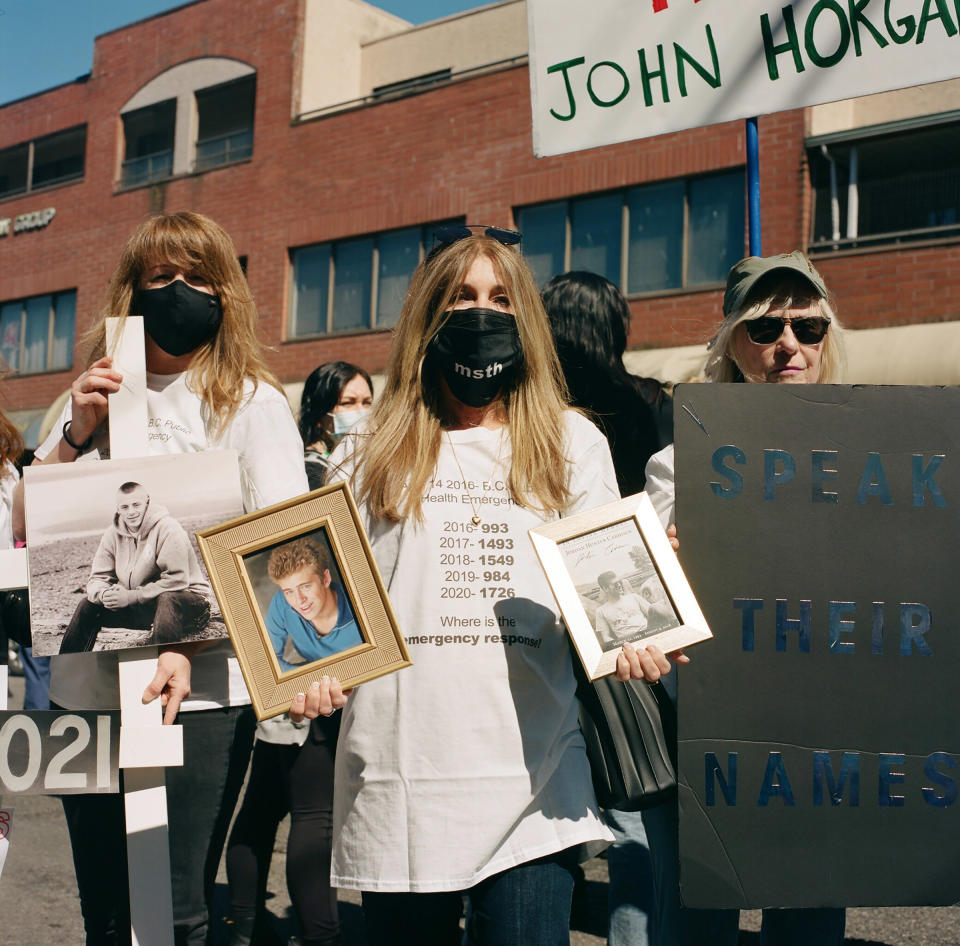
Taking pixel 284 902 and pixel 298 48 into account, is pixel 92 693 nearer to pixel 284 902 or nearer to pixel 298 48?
pixel 284 902

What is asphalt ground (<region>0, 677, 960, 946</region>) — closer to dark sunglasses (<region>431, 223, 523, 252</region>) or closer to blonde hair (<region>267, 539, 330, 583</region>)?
blonde hair (<region>267, 539, 330, 583</region>)

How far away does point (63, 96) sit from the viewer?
961 inches

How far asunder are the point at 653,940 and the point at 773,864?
788 millimetres

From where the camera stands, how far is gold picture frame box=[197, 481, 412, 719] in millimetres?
2068

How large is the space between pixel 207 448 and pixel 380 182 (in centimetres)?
1620

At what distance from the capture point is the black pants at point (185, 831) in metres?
2.41

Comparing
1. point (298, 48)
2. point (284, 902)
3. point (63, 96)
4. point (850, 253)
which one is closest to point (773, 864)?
point (284, 902)

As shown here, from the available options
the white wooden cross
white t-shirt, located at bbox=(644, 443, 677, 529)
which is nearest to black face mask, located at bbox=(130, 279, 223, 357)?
the white wooden cross

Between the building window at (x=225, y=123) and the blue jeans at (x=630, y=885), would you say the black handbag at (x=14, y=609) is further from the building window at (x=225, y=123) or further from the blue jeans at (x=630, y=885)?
the building window at (x=225, y=123)

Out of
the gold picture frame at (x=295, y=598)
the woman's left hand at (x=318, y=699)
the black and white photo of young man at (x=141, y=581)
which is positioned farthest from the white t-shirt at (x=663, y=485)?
the black and white photo of young man at (x=141, y=581)

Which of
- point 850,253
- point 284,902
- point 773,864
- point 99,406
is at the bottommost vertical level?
point 284,902

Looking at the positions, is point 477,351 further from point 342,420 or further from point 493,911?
point 342,420

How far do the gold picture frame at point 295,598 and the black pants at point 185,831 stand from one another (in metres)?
0.44

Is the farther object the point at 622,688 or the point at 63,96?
the point at 63,96
